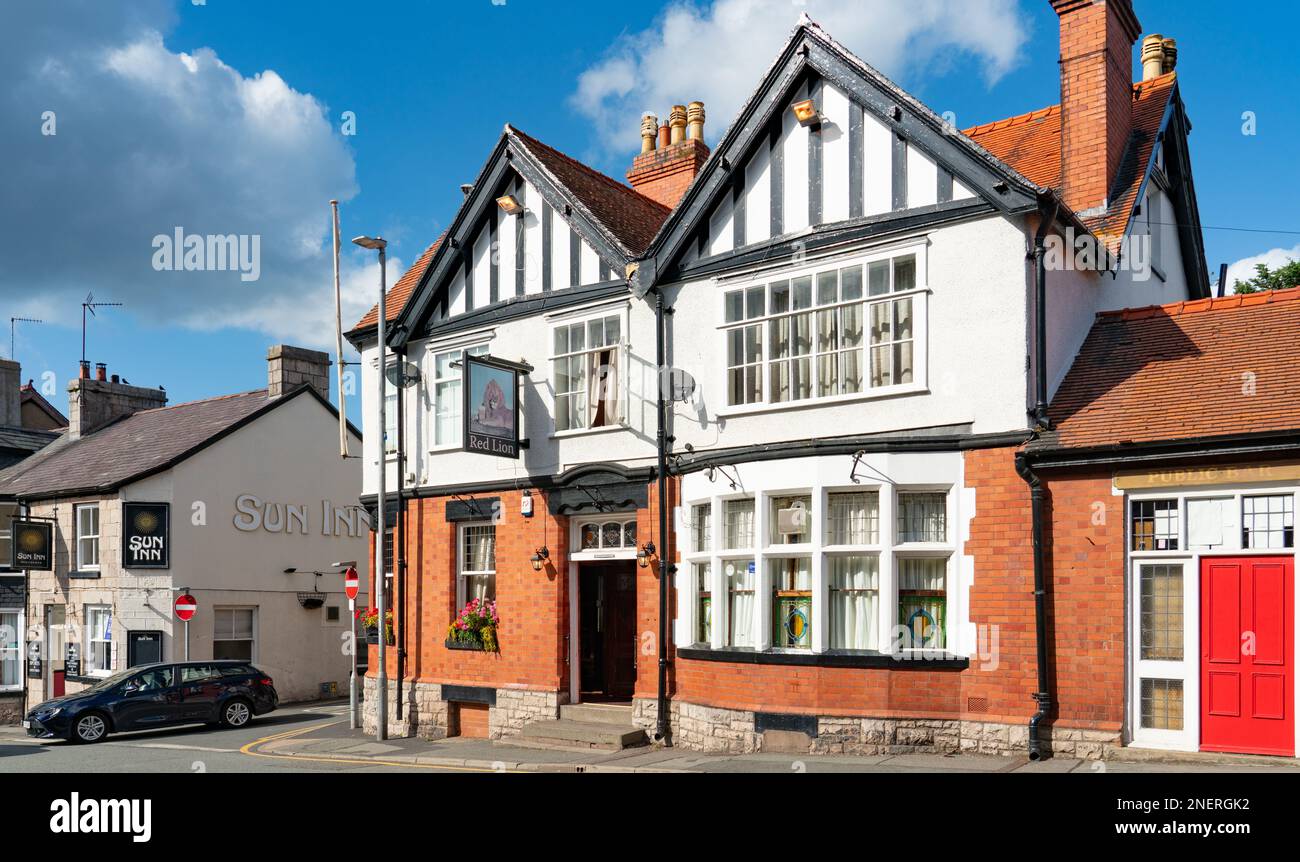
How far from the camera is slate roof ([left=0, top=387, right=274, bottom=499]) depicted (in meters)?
28.8

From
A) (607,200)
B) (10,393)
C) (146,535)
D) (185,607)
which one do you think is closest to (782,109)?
(607,200)

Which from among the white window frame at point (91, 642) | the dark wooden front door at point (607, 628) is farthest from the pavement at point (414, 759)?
the white window frame at point (91, 642)

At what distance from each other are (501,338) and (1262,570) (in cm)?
1162

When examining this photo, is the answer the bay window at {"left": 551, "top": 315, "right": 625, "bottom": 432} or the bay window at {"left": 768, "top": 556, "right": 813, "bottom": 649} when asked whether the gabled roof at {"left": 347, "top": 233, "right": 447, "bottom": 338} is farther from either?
the bay window at {"left": 768, "top": 556, "right": 813, "bottom": 649}

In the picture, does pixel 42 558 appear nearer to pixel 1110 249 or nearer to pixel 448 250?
pixel 448 250

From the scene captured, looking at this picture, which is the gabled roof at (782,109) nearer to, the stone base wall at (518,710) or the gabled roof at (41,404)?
the stone base wall at (518,710)

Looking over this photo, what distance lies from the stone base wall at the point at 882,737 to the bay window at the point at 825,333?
4.17m

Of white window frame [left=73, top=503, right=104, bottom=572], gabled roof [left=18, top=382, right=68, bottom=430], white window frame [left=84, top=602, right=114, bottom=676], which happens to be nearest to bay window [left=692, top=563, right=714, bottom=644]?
white window frame [left=84, top=602, right=114, bottom=676]

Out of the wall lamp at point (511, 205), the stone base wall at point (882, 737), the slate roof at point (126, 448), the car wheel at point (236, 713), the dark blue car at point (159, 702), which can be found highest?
the wall lamp at point (511, 205)

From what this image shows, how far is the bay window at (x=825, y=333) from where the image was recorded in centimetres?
1466

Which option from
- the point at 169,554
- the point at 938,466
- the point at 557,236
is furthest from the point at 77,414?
the point at 938,466

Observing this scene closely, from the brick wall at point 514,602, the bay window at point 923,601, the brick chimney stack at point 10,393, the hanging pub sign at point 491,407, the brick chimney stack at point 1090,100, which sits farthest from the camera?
the brick chimney stack at point 10,393

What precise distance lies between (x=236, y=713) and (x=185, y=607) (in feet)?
10.5

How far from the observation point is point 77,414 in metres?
34.1
